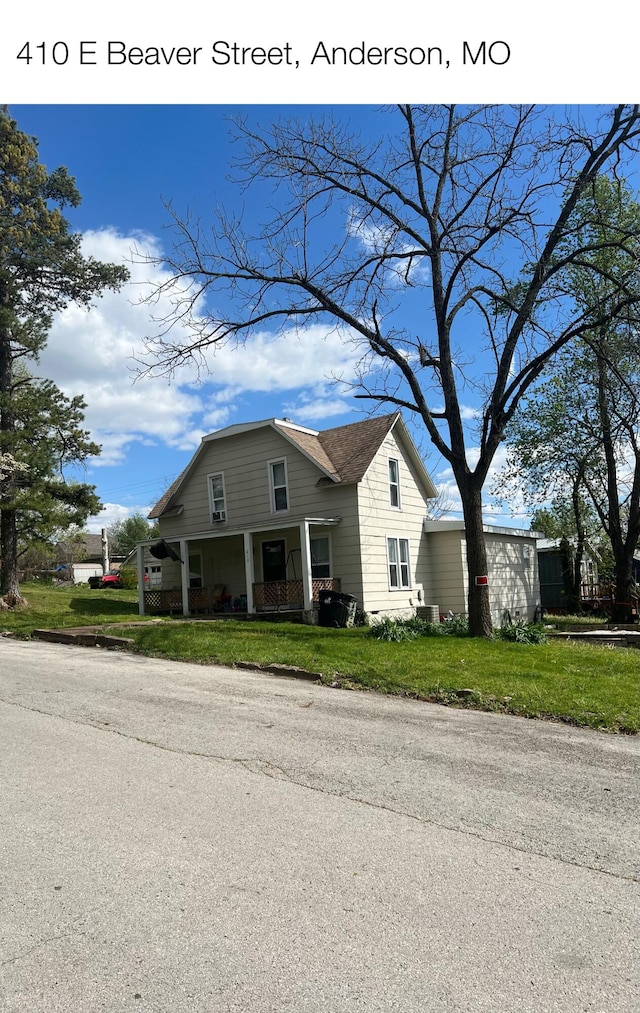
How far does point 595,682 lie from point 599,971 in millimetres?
6735

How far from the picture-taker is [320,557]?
64.6 ft

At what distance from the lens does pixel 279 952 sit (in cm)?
288

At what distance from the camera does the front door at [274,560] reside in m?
21.1

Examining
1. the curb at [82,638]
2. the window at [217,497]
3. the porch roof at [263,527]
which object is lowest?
the curb at [82,638]

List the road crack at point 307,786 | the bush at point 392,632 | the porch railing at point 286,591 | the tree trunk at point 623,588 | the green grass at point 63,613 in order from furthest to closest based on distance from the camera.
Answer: the tree trunk at point 623,588 → the porch railing at point 286,591 → the green grass at point 63,613 → the bush at point 392,632 → the road crack at point 307,786

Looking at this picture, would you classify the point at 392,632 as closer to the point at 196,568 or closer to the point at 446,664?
the point at 446,664

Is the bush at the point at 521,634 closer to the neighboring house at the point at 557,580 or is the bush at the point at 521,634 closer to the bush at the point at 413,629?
the bush at the point at 413,629

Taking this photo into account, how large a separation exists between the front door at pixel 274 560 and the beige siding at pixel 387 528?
3.11m

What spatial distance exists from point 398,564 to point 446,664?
10630 millimetres

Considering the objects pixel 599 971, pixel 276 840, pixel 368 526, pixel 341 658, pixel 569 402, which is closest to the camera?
pixel 599 971

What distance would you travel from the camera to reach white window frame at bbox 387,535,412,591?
20.5m

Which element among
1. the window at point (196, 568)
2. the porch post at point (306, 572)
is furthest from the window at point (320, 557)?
the window at point (196, 568)

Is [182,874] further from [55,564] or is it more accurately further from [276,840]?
[55,564]

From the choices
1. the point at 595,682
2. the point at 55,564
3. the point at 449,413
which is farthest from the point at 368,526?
the point at 55,564
